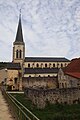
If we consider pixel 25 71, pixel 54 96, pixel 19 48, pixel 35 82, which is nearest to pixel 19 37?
pixel 19 48

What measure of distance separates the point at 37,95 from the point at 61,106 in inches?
108

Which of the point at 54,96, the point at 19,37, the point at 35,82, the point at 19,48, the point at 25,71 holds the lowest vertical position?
the point at 54,96

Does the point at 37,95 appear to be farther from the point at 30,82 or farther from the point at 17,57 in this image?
the point at 17,57

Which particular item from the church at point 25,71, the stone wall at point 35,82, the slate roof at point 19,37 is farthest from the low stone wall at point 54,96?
the slate roof at point 19,37

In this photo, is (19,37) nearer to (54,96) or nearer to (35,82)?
(35,82)

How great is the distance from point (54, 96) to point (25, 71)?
35.6m

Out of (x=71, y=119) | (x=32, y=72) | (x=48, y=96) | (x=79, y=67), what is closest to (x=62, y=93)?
(x=48, y=96)

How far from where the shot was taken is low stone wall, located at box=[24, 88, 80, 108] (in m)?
21.1

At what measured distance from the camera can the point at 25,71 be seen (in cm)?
5731

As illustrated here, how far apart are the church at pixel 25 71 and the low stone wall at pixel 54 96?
15772mm

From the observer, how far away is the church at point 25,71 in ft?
127

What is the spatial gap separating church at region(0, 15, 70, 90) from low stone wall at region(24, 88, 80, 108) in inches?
621

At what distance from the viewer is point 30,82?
38.5 m

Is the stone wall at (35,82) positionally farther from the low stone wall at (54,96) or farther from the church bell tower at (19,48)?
→ the church bell tower at (19,48)
